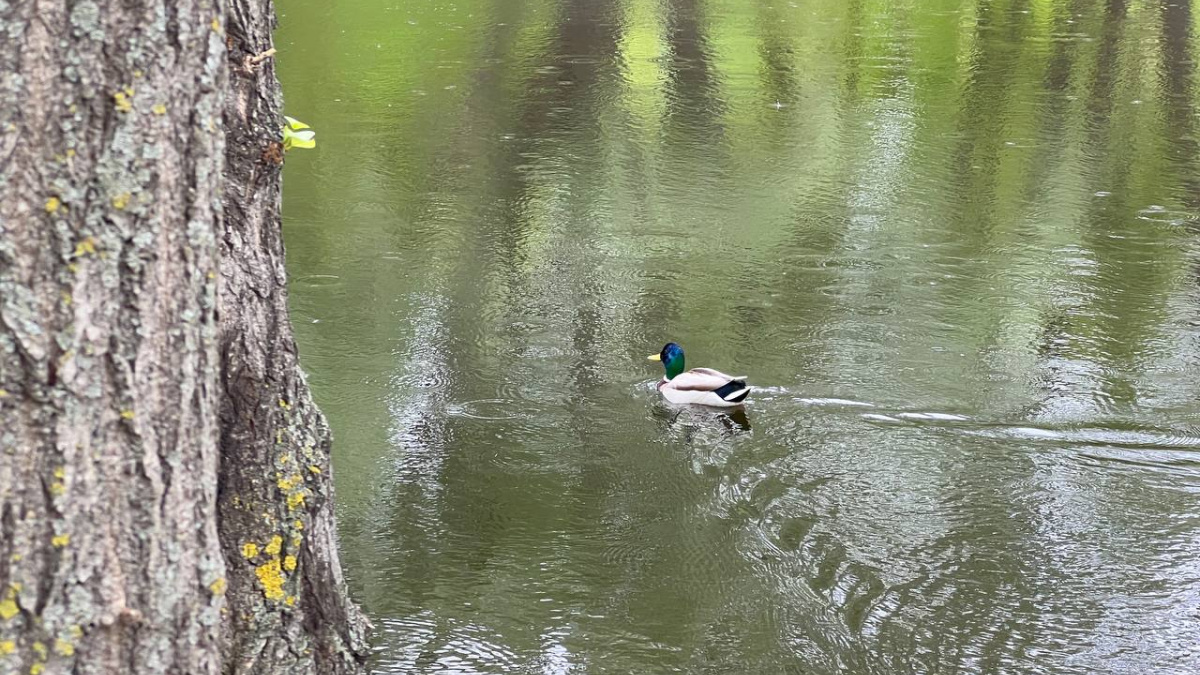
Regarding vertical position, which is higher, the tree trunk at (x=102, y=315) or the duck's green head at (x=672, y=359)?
the tree trunk at (x=102, y=315)

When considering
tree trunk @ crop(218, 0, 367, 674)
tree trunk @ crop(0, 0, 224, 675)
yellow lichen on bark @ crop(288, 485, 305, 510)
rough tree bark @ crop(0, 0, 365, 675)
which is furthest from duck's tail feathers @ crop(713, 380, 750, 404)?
tree trunk @ crop(0, 0, 224, 675)

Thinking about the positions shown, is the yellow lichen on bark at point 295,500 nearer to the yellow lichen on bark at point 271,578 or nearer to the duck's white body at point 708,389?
the yellow lichen on bark at point 271,578

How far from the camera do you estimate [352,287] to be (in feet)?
25.1

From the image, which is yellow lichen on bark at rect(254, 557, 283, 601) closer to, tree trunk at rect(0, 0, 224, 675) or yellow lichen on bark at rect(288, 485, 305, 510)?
yellow lichen on bark at rect(288, 485, 305, 510)

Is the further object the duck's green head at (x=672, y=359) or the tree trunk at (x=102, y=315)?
the duck's green head at (x=672, y=359)

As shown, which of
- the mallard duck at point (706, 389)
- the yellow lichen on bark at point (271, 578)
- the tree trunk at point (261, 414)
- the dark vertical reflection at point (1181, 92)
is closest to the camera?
the tree trunk at point (261, 414)

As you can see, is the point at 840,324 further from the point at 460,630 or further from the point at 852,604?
the point at 460,630

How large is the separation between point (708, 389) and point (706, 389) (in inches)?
0.5

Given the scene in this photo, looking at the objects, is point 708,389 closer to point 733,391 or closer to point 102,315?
point 733,391

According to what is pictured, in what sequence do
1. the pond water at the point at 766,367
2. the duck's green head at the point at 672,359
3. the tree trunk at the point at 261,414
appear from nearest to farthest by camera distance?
the tree trunk at the point at 261,414 < the pond water at the point at 766,367 < the duck's green head at the point at 672,359

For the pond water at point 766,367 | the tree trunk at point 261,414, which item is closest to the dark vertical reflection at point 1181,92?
the pond water at point 766,367

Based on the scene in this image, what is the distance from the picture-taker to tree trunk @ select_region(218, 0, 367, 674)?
293cm

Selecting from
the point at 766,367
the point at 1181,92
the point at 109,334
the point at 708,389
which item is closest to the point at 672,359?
the point at 708,389

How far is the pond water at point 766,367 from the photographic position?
4605mm
